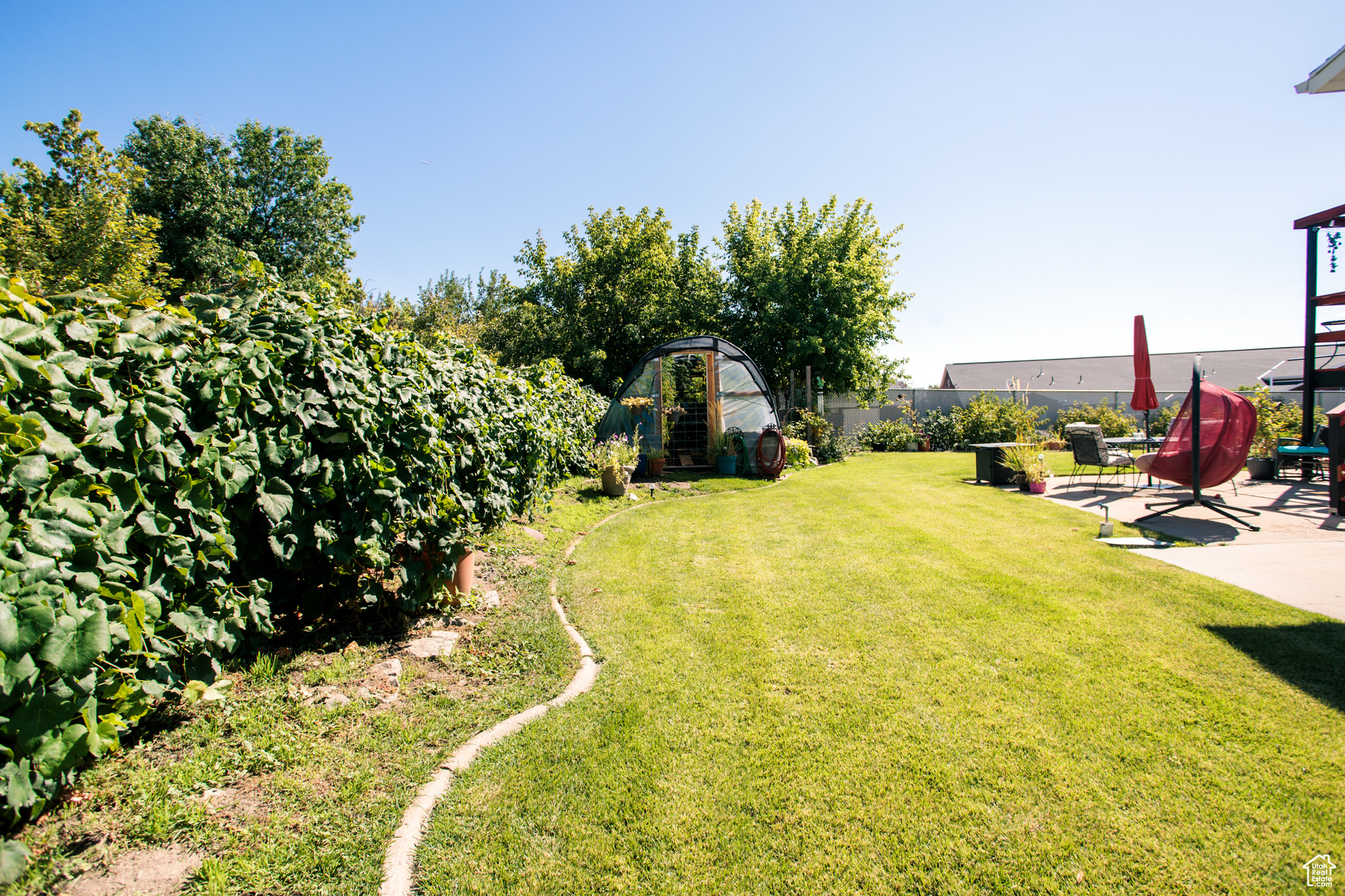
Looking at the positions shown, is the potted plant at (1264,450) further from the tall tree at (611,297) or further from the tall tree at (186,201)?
the tall tree at (186,201)

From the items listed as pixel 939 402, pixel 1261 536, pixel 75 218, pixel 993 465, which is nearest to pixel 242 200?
pixel 75 218

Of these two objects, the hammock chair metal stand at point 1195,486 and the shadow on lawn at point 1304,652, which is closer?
the shadow on lawn at point 1304,652

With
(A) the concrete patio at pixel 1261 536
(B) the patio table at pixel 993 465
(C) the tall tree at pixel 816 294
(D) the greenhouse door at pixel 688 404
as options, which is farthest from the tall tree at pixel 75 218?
(A) the concrete patio at pixel 1261 536

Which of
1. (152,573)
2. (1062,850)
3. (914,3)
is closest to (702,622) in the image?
(1062,850)

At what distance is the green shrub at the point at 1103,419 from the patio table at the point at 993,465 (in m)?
8.25

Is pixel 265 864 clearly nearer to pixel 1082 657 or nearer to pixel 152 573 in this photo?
pixel 152 573

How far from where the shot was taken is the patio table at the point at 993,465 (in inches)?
396

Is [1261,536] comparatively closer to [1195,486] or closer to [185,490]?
[1195,486]

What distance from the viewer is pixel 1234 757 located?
2.37m

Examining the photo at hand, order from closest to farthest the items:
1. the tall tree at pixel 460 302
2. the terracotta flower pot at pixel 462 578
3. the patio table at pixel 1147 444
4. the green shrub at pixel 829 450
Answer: the terracotta flower pot at pixel 462 578, the patio table at pixel 1147 444, the green shrub at pixel 829 450, the tall tree at pixel 460 302

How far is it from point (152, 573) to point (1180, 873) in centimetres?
364

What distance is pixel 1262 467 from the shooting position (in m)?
9.61

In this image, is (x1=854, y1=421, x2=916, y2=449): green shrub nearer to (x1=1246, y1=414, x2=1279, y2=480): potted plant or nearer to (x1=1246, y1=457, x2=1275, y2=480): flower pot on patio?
(x1=1246, y1=414, x2=1279, y2=480): potted plant

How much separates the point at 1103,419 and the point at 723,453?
42.0 ft
